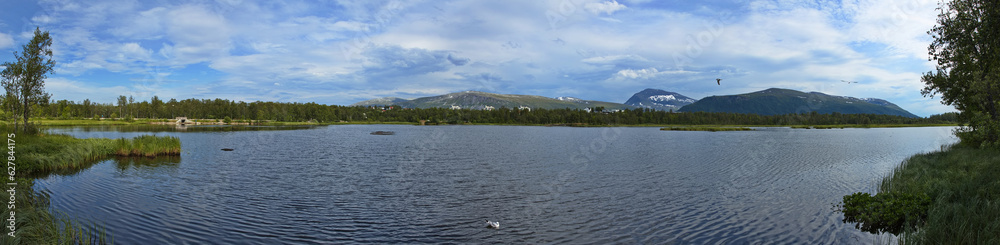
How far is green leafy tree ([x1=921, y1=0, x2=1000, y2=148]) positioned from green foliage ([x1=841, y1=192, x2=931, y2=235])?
23.6 feet

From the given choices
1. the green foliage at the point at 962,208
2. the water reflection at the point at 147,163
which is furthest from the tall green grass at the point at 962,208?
the water reflection at the point at 147,163

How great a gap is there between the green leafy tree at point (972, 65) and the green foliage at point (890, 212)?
7203mm

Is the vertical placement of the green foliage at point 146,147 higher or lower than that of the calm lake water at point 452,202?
higher

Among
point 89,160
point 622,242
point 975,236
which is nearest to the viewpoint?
point 975,236

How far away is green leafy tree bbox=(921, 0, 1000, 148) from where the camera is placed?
24.0 metres

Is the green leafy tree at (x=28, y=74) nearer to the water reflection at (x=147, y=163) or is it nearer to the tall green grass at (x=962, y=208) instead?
the water reflection at (x=147, y=163)

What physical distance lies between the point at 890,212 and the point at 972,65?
76.4ft

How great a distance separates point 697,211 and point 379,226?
46.6 ft

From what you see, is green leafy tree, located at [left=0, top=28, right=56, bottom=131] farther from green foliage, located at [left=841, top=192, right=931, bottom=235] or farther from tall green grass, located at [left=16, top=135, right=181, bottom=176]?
green foliage, located at [left=841, top=192, right=931, bottom=235]

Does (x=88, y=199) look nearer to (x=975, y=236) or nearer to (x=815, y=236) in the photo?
(x=815, y=236)

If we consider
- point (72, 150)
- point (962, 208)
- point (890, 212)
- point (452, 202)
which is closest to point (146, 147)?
point (72, 150)

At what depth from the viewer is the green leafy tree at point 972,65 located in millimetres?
23953

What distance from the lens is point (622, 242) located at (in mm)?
15242

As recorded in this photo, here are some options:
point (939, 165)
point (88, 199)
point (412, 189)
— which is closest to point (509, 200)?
point (412, 189)
